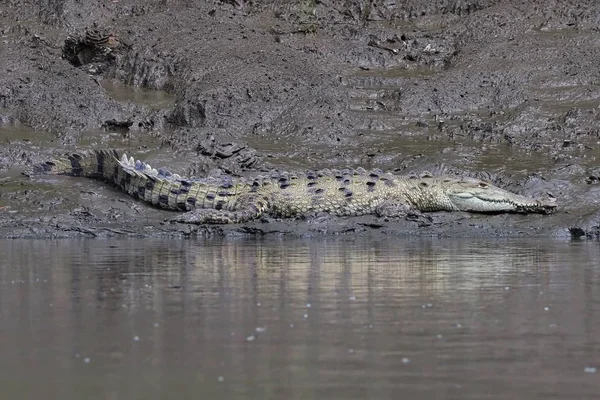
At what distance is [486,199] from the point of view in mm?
13164

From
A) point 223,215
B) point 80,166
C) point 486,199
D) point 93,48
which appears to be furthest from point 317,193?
point 93,48

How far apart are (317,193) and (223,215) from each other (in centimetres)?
131

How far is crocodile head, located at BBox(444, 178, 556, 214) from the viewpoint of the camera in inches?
506

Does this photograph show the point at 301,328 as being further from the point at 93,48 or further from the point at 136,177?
the point at 93,48

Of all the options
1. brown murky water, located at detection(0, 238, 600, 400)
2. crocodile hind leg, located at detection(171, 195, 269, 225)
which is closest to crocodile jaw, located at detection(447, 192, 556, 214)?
crocodile hind leg, located at detection(171, 195, 269, 225)

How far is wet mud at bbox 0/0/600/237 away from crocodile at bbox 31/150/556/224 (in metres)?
0.25

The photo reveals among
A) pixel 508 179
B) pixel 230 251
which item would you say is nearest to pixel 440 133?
pixel 508 179

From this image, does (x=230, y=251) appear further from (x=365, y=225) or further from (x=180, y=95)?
(x=180, y=95)

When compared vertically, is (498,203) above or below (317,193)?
below

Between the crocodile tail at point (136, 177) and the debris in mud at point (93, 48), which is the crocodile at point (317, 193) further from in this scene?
the debris in mud at point (93, 48)

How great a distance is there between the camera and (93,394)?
3.62 metres

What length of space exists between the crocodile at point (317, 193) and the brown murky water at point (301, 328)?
435 cm

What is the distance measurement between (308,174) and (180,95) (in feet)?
15.0

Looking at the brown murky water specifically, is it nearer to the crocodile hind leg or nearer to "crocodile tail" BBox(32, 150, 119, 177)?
the crocodile hind leg
